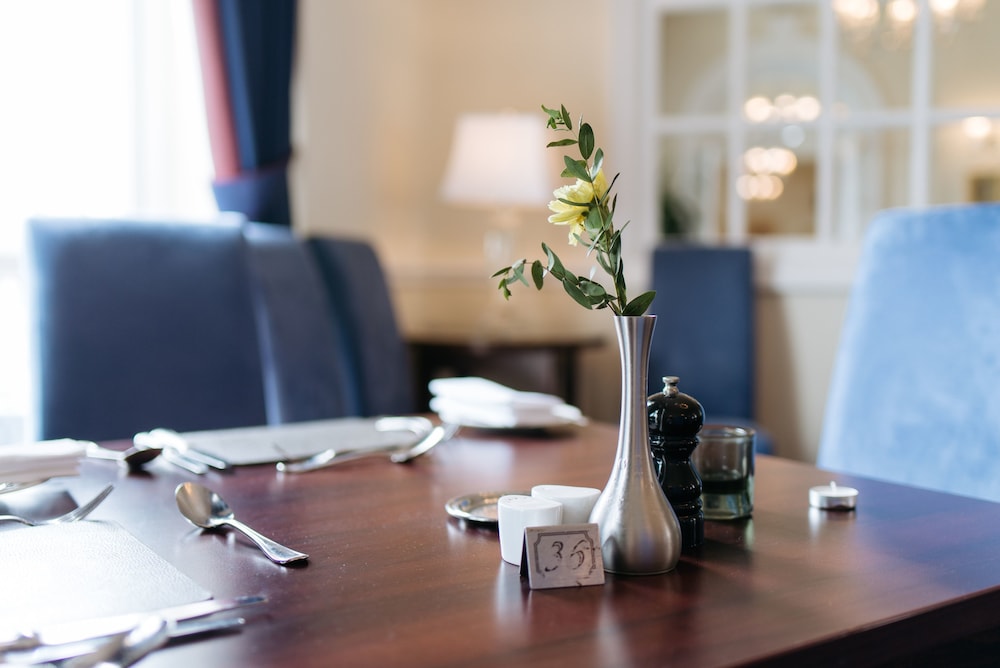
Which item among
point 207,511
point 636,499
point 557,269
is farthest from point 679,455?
point 207,511

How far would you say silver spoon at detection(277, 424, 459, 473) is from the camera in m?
1.23

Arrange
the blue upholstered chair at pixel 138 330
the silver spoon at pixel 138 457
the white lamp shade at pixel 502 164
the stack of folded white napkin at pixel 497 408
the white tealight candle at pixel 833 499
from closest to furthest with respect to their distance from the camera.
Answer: the white tealight candle at pixel 833 499, the silver spoon at pixel 138 457, the stack of folded white napkin at pixel 497 408, the blue upholstered chair at pixel 138 330, the white lamp shade at pixel 502 164

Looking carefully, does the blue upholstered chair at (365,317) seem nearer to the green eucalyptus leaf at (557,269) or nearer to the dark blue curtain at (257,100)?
the dark blue curtain at (257,100)

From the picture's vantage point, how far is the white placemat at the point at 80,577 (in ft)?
2.22

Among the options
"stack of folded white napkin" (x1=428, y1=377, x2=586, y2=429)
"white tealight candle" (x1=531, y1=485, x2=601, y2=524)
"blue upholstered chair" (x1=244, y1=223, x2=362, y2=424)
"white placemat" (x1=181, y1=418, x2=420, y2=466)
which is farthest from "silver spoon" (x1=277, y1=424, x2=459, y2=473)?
"blue upholstered chair" (x1=244, y1=223, x2=362, y2=424)

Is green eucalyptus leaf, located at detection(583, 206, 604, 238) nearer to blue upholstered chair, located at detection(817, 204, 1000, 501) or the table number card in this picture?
the table number card

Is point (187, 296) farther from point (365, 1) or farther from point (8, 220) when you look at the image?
point (365, 1)

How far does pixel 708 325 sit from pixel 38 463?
2449mm

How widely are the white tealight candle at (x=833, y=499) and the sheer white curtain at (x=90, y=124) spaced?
199 centimetres

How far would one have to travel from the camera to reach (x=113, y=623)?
65 centimetres

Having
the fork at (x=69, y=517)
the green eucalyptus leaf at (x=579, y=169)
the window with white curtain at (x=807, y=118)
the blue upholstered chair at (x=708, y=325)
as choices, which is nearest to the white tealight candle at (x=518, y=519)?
the green eucalyptus leaf at (x=579, y=169)

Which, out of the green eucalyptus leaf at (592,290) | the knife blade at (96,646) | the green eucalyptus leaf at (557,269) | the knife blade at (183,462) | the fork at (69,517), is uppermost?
the green eucalyptus leaf at (557,269)

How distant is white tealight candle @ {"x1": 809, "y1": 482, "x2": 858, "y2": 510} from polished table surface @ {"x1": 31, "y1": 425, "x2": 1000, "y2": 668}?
1cm

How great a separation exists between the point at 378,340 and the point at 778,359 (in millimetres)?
1455
